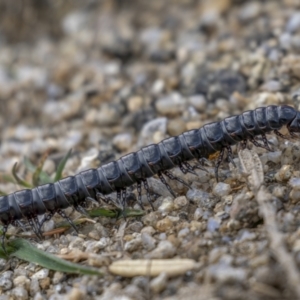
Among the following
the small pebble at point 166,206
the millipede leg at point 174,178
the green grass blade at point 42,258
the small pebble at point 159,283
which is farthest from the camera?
the millipede leg at point 174,178

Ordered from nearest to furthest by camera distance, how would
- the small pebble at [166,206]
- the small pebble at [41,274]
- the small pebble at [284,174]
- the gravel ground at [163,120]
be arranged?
the gravel ground at [163,120] < the small pebble at [41,274] < the small pebble at [284,174] < the small pebble at [166,206]

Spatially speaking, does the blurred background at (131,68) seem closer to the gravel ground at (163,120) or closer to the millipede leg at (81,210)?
the gravel ground at (163,120)

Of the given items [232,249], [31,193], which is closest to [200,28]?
[31,193]

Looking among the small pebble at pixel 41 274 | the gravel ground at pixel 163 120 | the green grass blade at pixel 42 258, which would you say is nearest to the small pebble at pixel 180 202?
the gravel ground at pixel 163 120

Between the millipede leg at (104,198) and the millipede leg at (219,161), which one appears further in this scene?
the millipede leg at (104,198)

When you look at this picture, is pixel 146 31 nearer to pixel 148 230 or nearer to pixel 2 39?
pixel 2 39

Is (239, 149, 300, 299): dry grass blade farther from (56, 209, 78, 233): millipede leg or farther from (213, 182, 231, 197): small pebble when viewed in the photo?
(56, 209, 78, 233): millipede leg

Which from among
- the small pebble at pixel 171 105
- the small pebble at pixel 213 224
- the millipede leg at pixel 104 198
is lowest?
the small pebble at pixel 213 224

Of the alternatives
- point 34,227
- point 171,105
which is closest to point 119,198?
point 34,227
